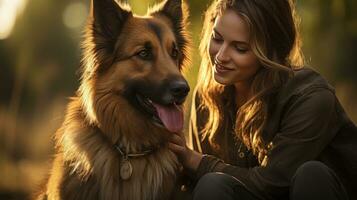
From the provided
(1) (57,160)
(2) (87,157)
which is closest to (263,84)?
(2) (87,157)

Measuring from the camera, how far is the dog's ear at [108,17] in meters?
3.45

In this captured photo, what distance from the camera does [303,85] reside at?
10.7 ft

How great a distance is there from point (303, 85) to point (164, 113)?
83 centimetres

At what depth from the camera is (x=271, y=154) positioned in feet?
10.5

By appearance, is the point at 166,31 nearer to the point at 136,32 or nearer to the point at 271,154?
the point at 136,32

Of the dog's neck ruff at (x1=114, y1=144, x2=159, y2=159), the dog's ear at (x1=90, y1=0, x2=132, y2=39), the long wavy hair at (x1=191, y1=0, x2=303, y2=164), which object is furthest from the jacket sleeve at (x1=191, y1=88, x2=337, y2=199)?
the dog's ear at (x1=90, y1=0, x2=132, y2=39)

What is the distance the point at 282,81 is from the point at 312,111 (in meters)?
0.32

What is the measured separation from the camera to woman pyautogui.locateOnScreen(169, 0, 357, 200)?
9.98 feet

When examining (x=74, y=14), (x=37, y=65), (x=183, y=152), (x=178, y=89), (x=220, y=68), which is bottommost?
(x=183, y=152)

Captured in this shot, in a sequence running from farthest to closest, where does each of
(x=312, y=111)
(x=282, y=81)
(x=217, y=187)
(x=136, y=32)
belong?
(x=136, y=32), (x=282, y=81), (x=312, y=111), (x=217, y=187)

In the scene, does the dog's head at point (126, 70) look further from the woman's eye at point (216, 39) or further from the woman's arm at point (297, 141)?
the woman's arm at point (297, 141)

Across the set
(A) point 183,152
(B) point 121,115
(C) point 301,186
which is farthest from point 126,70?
(C) point 301,186

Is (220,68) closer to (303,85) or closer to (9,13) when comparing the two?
(303,85)

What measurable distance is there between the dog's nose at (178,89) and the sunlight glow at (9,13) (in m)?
2.47
